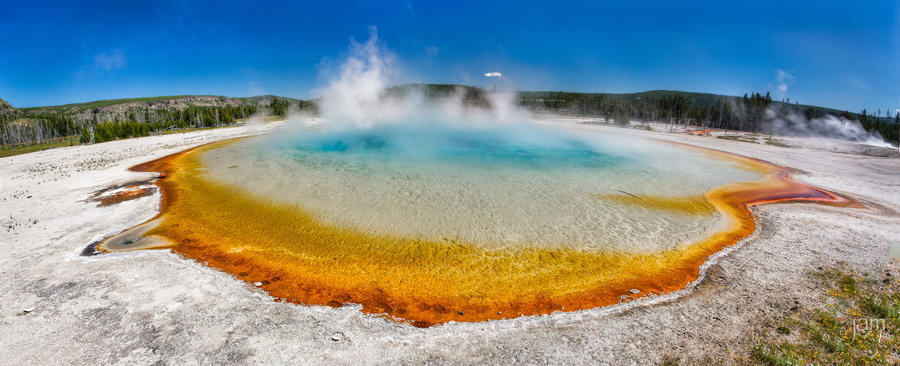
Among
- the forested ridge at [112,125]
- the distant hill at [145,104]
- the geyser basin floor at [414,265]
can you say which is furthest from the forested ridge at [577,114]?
the geyser basin floor at [414,265]

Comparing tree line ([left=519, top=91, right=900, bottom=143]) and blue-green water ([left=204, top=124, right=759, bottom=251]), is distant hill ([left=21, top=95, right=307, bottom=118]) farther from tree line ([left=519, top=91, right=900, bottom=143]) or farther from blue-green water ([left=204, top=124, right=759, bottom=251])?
blue-green water ([left=204, top=124, right=759, bottom=251])

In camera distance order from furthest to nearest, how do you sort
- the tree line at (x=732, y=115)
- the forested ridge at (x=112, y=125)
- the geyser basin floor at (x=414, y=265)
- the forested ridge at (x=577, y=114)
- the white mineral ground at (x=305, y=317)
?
1. the tree line at (x=732, y=115)
2. the forested ridge at (x=577, y=114)
3. the forested ridge at (x=112, y=125)
4. the geyser basin floor at (x=414, y=265)
5. the white mineral ground at (x=305, y=317)

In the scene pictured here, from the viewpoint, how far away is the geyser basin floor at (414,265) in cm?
593

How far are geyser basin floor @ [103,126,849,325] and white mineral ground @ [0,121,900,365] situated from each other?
1.35 feet

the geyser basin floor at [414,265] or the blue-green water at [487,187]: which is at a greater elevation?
the blue-green water at [487,187]

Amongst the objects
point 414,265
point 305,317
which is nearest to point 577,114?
point 414,265

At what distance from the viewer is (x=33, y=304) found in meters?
5.32

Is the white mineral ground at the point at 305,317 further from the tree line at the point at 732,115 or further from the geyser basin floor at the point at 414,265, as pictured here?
the tree line at the point at 732,115

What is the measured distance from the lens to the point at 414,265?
23.8ft

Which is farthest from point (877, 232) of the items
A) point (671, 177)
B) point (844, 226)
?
point (671, 177)

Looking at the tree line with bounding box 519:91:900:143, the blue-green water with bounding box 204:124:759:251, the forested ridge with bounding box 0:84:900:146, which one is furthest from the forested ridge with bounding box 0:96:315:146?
the tree line with bounding box 519:91:900:143

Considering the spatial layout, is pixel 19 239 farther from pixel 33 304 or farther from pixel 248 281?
pixel 248 281

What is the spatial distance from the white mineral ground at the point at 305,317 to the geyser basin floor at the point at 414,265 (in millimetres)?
411

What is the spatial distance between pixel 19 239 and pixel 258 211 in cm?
503
